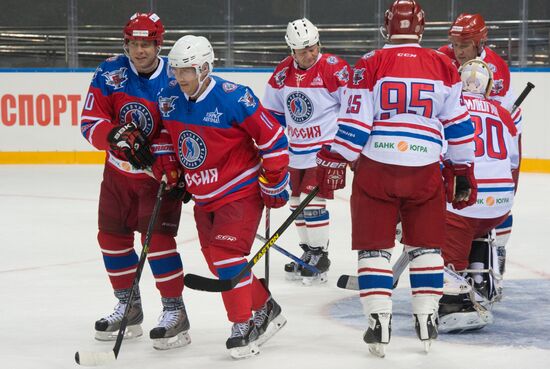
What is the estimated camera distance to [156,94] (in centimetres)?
372

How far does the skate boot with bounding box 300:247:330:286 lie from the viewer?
496 centimetres

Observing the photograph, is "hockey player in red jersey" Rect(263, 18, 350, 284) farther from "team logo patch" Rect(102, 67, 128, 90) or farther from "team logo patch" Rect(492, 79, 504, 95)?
"team logo patch" Rect(102, 67, 128, 90)

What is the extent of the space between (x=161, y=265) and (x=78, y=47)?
7.17 meters

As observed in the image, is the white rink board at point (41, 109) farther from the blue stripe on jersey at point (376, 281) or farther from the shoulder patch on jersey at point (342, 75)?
the blue stripe on jersey at point (376, 281)

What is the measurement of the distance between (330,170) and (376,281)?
0.42m

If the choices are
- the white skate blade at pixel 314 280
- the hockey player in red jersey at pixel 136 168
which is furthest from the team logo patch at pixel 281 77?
the hockey player in red jersey at pixel 136 168

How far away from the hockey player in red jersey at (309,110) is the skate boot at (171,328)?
140cm

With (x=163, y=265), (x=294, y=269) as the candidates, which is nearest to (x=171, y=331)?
(x=163, y=265)

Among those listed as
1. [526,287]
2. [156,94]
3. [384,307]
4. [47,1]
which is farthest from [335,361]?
[47,1]

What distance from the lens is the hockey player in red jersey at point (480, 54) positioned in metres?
4.74

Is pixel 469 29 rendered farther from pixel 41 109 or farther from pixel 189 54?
pixel 41 109

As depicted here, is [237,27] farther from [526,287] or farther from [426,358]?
[426,358]

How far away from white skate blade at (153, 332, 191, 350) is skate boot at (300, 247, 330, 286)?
128 centimetres

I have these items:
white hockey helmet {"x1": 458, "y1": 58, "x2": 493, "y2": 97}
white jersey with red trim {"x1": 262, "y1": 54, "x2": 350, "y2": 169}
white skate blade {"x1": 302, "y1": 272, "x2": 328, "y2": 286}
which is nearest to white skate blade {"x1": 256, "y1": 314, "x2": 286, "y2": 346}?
white skate blade {"x1": 302, "y1": 272, "x2": 328, "y2": 286}
